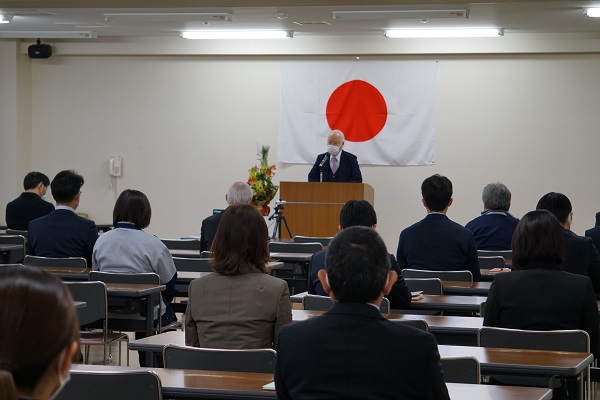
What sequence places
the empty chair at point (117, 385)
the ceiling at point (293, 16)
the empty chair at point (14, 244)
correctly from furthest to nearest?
the ceiling at point (293, 16), the empty chair at point (14, 244), the empty chair at point (117, 385)

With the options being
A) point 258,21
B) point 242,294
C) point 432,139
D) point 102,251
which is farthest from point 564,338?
point 432,139

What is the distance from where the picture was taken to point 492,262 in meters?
6.60

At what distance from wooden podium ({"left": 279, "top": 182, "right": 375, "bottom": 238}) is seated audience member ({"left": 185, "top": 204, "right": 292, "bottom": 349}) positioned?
19.9ft

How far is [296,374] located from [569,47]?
936cm

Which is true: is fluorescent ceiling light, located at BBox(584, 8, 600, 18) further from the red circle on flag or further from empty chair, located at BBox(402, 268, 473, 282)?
empty chair, located at BBox(402, 268, 473, 282)

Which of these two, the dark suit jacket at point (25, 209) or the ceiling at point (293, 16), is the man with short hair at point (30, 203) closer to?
the dark suit jacket at point (25, 209)

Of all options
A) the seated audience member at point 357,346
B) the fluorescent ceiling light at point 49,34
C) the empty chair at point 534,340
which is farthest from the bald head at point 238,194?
the fluorescent ceiling light at point 49,34

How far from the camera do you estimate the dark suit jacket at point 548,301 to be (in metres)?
3.92

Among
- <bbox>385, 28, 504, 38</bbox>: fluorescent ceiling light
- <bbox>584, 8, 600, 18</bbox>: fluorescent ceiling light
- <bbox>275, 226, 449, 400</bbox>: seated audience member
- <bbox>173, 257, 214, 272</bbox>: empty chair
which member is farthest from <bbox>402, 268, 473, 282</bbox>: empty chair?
<bbox>385, 28, 504, 38</bbox>: fluorescent ceiling light

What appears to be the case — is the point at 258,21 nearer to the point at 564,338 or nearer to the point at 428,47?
the point at 428,47

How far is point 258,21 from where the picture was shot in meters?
10.2

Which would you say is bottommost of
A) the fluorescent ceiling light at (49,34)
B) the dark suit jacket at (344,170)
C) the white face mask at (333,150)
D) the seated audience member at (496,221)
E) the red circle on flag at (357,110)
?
the seated audience member at (496,221)

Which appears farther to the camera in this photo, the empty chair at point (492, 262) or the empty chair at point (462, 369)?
the empty chair at point (492, 262)

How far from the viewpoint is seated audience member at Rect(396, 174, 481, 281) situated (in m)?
5.80
